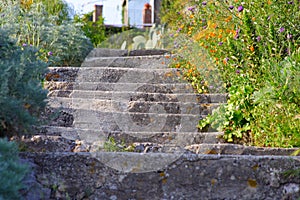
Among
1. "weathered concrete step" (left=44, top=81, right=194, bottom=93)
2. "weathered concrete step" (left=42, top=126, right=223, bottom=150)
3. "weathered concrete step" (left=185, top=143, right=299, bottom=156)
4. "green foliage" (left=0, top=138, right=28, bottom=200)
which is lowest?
"weathered concrete step" (left=42, top=126, right=223, bottom=150)

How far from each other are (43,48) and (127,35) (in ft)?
13.6

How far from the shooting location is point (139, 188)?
2.31 metres

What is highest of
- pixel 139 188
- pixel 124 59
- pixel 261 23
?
pixel 261 23

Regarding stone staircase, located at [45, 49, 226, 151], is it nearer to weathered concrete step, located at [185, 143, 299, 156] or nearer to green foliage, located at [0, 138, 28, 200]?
weathered concrete step, located at [185, 143, 299, 156]

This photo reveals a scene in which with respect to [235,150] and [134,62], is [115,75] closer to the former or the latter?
[134,62]

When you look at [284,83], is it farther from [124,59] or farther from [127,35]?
[127,35]

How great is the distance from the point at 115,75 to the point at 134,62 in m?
0.65

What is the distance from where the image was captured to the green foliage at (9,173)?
173cm

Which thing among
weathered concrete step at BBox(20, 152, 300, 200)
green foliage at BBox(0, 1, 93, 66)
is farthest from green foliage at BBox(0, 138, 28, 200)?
green foliage at BBox(0, 1, 93, 66)

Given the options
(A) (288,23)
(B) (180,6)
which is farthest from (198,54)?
(B) (180,6)

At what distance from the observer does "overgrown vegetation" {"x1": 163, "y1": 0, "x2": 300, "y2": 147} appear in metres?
3.31

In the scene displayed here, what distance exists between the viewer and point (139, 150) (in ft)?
10.3

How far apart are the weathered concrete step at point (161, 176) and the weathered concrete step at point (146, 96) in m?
1.99

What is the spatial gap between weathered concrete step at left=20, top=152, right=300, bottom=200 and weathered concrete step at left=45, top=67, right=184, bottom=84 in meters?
2.70
